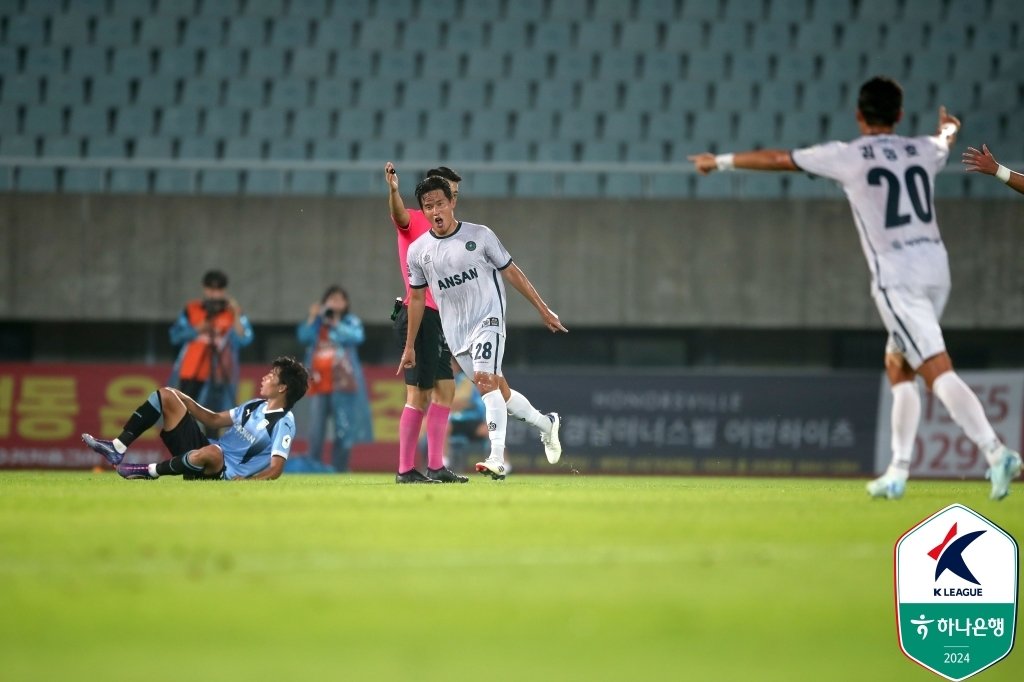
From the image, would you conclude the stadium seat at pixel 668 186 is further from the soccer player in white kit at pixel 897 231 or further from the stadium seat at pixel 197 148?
the soccer player in white kit at pixel 897 231

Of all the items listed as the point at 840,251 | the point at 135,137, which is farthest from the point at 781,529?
the point at 135,137

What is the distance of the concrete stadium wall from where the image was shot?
2030 cm

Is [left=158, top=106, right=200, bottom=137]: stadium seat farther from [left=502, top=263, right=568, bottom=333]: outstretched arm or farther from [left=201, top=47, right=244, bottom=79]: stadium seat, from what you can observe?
[left=502, top=263, right=568, bottom=333]: outstretched arm

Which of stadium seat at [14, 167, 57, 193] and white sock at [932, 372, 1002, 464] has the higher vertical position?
stadium seat at [14, 167, 57, 193]

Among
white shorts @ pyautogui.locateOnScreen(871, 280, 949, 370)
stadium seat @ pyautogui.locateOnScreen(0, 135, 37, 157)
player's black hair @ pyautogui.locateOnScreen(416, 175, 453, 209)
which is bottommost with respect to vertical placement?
white shorts @ pyautogui.locateOnScreen(871, 280, 949, 370)

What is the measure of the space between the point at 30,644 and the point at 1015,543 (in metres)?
3.41

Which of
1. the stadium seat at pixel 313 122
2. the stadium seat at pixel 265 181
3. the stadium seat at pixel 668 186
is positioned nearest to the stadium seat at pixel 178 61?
the stadium seat at pixel 313 122

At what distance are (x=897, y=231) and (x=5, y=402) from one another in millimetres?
13956

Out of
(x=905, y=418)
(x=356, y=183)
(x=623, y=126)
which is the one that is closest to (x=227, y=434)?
(x=905, y=418)

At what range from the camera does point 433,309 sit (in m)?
10.7

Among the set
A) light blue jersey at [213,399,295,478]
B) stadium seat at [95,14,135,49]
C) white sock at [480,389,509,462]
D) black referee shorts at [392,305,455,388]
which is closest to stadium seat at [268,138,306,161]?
stadium seat at [95,14,135,49]

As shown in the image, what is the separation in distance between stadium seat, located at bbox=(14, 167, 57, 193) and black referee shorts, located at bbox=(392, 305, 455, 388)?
10.9 m

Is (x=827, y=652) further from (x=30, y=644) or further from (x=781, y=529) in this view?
(x=781, y=529)

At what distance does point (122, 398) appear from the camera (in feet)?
61.6
